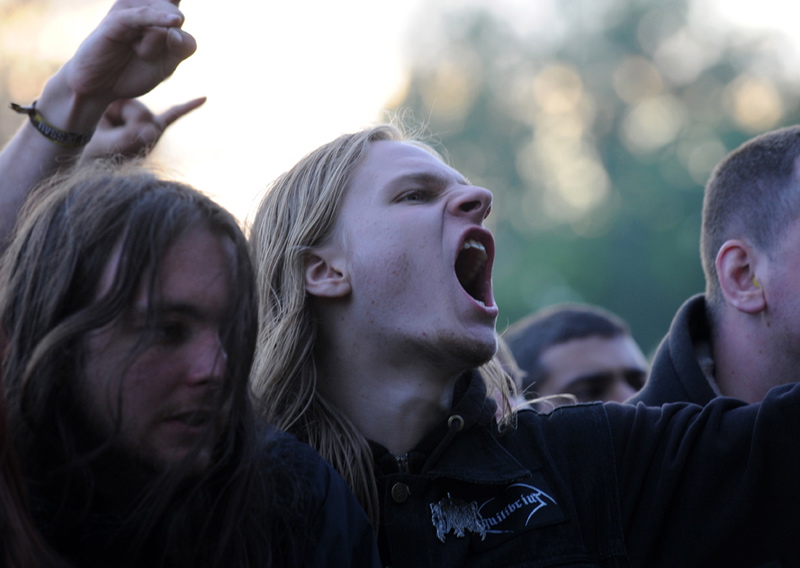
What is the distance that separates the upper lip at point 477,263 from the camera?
307 cm

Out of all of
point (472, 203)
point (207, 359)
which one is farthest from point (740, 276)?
point (207, 359)

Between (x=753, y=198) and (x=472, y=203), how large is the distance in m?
1.21

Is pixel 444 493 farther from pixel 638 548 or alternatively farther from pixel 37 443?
pixel 37 443

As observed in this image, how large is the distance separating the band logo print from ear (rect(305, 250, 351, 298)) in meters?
0.74

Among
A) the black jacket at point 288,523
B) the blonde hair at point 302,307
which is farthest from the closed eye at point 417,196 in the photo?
the black jacket at point 288,523

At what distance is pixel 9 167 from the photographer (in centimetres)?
292

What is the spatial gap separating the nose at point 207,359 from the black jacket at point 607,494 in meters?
0.74

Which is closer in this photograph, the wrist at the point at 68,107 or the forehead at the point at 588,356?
the wrist at the point at 68,107

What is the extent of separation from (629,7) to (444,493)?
27.6m

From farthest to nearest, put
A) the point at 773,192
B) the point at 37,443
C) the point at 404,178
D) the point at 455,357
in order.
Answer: the point at 773,192, the point at 404,178, the point at 455,357, the point at 37,443

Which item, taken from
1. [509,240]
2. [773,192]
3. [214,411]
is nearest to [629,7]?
[509,240]

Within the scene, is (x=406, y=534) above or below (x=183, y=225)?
below

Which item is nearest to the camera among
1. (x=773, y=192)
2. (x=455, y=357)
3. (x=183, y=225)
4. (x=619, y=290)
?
(x=183, y=225)

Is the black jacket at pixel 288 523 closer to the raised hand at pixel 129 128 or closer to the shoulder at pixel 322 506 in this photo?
the shoulder at pixel 322 506
